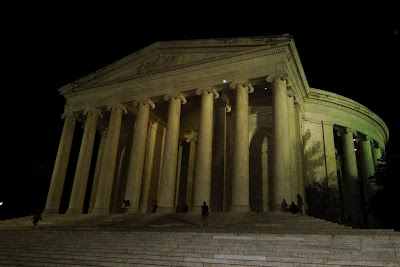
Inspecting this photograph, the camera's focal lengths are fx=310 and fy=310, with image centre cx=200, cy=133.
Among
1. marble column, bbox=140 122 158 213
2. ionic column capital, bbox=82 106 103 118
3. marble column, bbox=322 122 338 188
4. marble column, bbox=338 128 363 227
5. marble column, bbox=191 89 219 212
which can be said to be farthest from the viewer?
marble column, bbox=140 122 158 213

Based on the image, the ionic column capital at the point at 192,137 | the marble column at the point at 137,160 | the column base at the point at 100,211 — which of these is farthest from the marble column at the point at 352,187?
the column base at the point at 100,211

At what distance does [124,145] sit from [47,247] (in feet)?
79.7

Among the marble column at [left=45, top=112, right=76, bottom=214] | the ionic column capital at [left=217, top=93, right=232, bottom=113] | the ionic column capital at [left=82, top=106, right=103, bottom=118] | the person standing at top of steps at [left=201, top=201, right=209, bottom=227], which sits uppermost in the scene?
the ionic column capital at [left=217, top=93, right=232, bottom=113]

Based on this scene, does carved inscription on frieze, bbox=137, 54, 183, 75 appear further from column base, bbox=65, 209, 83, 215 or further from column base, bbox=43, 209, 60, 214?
column base, bbox=43, 209, 60, 214

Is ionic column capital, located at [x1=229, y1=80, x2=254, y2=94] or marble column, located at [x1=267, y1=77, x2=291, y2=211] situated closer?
marble column, located at [x1=267, y1=77, x2=291, y2=211]

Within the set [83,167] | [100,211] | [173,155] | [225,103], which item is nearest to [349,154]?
[225,103]

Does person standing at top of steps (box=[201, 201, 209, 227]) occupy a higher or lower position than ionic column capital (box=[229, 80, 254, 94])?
lower

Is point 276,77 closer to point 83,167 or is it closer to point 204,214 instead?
point 204,214

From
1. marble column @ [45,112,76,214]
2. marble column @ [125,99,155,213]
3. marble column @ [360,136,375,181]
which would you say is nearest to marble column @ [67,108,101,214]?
marble column @ [45,112,76,214]

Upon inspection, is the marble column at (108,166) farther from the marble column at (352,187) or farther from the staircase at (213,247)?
the marble column at (352,187)

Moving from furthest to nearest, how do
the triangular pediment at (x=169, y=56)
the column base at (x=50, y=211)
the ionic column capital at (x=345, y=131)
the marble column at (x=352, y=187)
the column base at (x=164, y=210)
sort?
the ionic column capital at (x=345, y=131) < the marble column at (x=352, y=187) < the column base at (x=50, y=211) < the triangular pediment at (x=169, y=56) < the column base at (x=164, y=210)

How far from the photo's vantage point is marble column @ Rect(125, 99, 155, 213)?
26.5m

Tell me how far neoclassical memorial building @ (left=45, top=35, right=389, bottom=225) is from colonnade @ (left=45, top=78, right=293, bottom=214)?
3.4 inches

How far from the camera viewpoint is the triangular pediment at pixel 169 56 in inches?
1007
